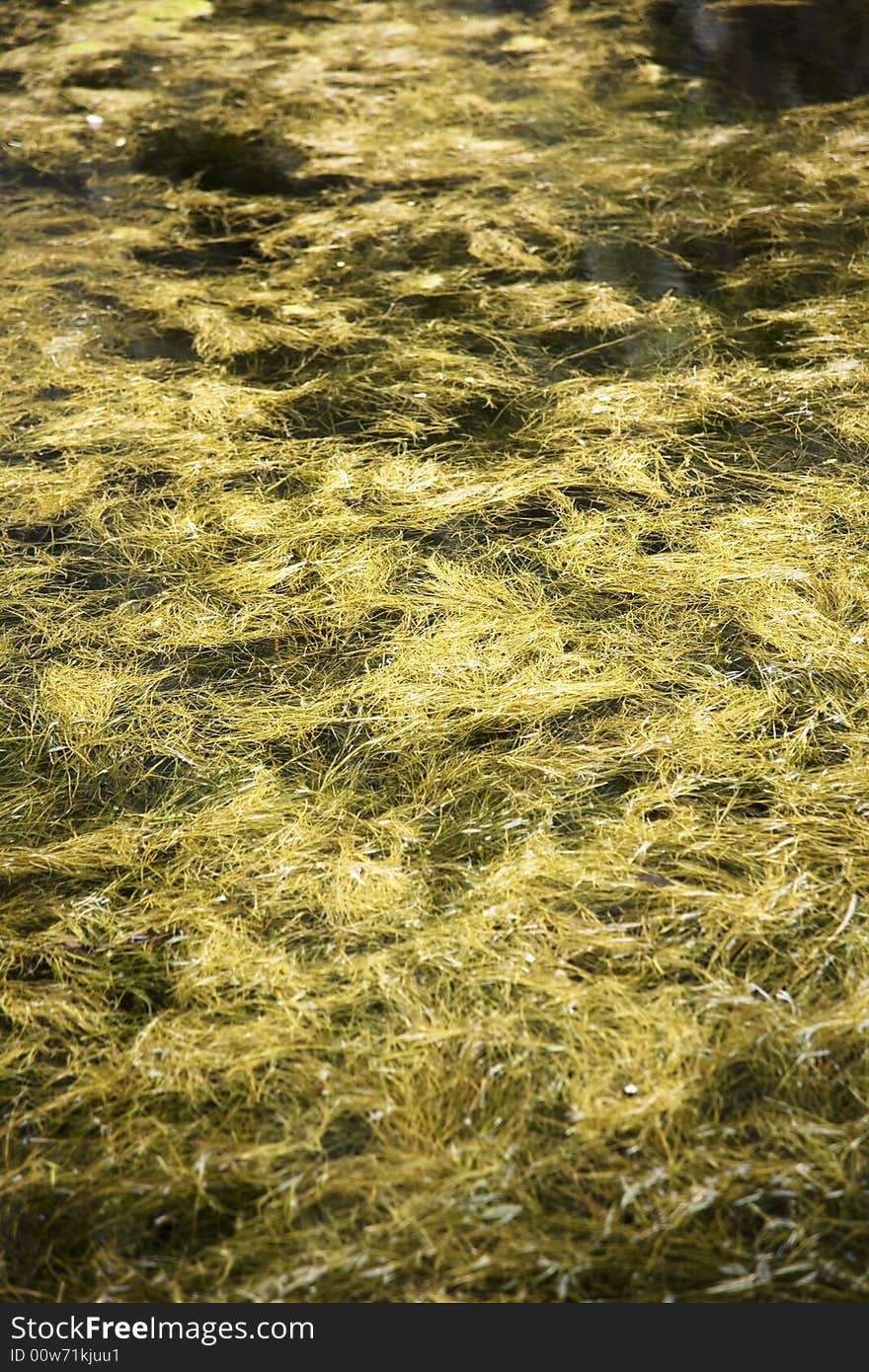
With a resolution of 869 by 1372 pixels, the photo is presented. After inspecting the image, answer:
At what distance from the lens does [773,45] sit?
4.79m

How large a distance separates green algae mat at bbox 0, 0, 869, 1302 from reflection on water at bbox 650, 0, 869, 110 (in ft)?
1.71

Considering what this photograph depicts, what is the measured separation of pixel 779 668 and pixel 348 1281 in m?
1.32

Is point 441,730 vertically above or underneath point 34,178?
underneath

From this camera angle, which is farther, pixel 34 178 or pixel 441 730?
pixel 34 178

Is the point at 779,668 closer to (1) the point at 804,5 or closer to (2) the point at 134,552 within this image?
(2) the point at 134,552

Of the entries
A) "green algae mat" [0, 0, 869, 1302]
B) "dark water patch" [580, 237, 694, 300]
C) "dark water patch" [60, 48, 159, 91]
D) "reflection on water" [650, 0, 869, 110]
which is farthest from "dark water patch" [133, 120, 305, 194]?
"reflection on water" [650, 0, 869, 110]

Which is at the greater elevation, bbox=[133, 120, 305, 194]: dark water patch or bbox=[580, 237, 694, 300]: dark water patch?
bbox=[133, 120, 305, 194]: dark water patch

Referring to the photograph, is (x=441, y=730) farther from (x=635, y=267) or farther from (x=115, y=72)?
(x=115, y=72)

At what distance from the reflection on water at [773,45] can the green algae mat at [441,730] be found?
520 mm

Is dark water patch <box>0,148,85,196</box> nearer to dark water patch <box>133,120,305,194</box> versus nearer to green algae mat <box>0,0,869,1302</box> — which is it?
green algae mat <box>0,0,869,1302</box>

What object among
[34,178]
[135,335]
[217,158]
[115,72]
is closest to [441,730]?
[135,335]

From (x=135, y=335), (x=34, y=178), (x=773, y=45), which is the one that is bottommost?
(x=135, y=335)

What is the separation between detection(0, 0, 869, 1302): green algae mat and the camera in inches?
56.6

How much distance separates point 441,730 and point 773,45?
13.7 feet
